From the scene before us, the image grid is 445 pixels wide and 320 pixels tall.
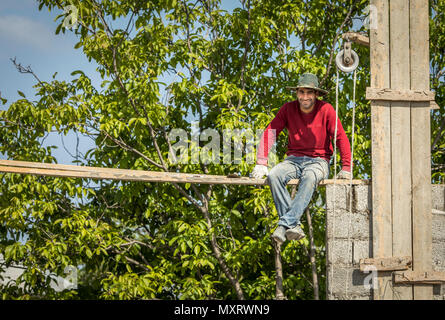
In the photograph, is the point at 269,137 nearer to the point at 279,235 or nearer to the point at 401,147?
the point at 279,235

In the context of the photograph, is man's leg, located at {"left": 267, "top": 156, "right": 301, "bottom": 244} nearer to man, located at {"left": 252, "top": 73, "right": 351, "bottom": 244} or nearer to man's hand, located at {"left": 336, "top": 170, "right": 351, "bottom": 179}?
man, located at {"left": 252, "top": 73, "right": 351, "bottom": 244}

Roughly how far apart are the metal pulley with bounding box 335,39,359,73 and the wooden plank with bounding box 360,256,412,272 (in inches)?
54.3

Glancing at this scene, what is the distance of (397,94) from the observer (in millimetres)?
4418

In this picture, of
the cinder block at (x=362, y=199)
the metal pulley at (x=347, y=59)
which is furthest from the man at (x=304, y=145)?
the metal pulley at (x=347, y=59)

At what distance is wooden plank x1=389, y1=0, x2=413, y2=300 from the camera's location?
438cm

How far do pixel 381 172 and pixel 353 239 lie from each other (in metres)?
0.52

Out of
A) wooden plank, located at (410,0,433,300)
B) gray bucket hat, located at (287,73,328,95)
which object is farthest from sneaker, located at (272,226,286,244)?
gray bucket hat, located at (287,73,328,95)

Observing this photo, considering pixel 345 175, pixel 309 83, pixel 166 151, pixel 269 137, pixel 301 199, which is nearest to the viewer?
pixel 301 199

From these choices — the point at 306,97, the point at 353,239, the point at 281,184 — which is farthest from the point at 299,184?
the point at 306,97

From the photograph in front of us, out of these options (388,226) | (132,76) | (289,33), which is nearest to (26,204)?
(132,76)

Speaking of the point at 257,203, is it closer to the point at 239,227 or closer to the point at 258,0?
the point at 239,227

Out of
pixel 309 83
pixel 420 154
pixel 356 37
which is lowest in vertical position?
pixel 420 154

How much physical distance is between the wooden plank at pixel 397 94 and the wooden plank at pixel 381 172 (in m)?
0.05

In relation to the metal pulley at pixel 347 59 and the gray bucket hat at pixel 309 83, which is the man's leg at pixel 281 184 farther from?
the metal pulley at pixel 347 59
